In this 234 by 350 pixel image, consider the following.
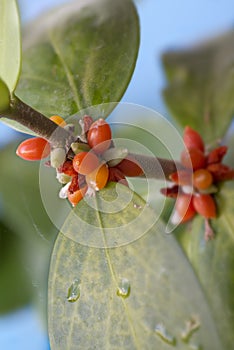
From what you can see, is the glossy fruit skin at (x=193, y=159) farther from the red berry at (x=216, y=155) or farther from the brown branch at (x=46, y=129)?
the brown branch at (x=46, y=129)

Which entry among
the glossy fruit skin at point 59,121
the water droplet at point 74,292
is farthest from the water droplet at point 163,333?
the glossy fruit skin at point 59,121

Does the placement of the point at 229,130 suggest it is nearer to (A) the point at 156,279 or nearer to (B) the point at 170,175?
(B) the point at 170,175

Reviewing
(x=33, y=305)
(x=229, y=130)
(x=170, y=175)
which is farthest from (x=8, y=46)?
(x=229, y=130)

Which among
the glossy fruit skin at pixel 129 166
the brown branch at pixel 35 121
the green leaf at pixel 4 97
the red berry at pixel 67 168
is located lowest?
the glossy fruit skin at pixel 129 166

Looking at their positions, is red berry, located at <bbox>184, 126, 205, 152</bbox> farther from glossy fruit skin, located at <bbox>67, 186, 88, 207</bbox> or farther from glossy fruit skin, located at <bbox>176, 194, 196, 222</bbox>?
glossy fruit skin, located at <bbox>67, 186, 88, 207</bbox>

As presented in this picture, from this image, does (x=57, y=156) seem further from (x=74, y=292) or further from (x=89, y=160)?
(x=74, y=292)

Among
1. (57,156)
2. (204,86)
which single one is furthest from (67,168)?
(204,86)

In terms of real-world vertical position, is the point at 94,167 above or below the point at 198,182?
above

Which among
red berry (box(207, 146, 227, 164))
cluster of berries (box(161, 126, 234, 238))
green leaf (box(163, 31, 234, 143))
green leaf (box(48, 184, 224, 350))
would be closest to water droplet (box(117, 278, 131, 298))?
green leaf (box(48, 184, 224, 350))
